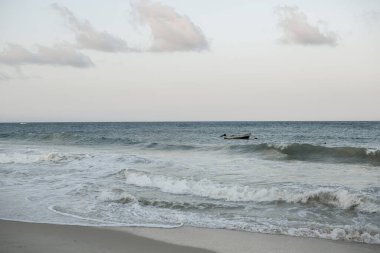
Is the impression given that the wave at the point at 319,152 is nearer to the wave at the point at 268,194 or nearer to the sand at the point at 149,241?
the wave at the point at 268,194

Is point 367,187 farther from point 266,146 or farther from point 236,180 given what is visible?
point 266,146

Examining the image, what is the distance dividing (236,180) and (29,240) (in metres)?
7.21

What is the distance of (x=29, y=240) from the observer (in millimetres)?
6188

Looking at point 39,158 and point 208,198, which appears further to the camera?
point 39,158

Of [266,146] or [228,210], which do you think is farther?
[266,146]

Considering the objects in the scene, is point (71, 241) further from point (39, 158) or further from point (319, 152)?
point (319, 152)

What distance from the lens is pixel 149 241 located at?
6344 mm

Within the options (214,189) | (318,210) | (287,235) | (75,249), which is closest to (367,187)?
(318,210)

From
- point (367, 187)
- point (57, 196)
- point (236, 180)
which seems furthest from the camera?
point (236, 180)

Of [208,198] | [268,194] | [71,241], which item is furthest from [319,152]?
[71,241]

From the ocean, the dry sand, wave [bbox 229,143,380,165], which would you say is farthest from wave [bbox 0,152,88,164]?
the dry sand

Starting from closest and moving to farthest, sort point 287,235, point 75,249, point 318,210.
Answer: point 75,249
point 287,235
point 318,210

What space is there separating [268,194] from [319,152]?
14937 mm

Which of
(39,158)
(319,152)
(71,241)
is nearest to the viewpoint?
(71,241)
